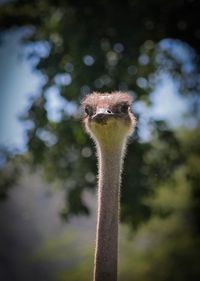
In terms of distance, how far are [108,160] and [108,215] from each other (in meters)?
0.35

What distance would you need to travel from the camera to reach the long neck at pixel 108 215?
11.4 feet

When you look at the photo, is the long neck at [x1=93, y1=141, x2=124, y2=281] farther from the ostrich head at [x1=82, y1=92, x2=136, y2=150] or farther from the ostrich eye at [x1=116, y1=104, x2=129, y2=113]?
the ostrich eye at [x1=116, y1=104, x2=129, y2=113]

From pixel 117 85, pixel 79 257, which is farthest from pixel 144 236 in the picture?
pixel 117 85

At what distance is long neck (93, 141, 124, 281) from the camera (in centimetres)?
347

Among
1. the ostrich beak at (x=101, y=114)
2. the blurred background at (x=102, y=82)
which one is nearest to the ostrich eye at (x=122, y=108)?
the ostrich beak at (x=101, y=114)


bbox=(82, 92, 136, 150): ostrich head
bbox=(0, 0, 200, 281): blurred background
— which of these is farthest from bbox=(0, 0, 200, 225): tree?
bbox=(82, 92, 136, 150): ostrich head

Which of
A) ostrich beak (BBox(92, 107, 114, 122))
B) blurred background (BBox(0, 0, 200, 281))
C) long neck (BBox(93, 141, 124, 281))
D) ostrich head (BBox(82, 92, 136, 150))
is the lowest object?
long neck (BBox(93, 141, 124, 281))

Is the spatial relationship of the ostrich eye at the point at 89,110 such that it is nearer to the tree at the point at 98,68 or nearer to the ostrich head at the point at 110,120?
the ostrich head at the point at 110,120

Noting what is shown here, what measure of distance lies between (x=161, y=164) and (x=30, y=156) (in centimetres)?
180

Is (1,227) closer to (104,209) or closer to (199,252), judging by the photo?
(199,252)

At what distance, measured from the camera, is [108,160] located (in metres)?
3.84

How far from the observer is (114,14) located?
10758mm

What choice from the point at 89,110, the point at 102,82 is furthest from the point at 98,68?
the point at 89,110

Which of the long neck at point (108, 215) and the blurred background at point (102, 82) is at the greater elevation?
the blurred background at point (102, 82)
